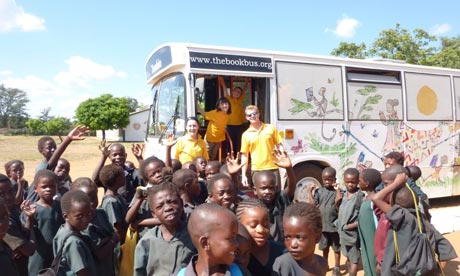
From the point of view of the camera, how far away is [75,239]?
2381 millimetres

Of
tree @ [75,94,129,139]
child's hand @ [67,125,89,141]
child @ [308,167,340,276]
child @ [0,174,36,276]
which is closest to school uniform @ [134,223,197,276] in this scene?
child @ [0,174,36,276]

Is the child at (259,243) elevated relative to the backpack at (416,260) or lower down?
elevated

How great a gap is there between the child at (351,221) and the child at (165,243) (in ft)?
7.92

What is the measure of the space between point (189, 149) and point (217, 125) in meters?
1.16

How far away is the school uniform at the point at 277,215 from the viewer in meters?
2.82

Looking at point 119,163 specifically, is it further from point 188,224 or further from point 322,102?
point 322,102

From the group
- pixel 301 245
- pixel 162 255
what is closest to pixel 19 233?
pixel 162 255

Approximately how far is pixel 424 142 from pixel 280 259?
6914 mm

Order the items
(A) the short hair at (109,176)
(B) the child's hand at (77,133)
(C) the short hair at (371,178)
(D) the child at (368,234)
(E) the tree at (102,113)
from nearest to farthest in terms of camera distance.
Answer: (A) the short hair at (109,176) → (D) the child at (368,234) → (C) the short hair at (371,178) → (B) the child's hand at (77,133) → (E) the tree at (102,113)

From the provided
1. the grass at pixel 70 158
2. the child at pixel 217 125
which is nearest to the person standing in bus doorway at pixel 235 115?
the child at pixel 217 125

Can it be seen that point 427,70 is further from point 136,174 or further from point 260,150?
point 136,174

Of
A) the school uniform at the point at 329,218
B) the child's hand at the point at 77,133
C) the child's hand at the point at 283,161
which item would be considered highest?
the child's hand at the point at 77,133

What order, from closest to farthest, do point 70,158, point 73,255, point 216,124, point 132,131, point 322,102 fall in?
point 73,255, point 216,124, point 322,102, point 70,158, point 132,131

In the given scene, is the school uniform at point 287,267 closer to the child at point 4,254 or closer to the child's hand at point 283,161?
the child's hand at point 283,161
